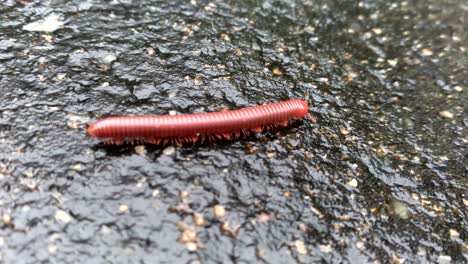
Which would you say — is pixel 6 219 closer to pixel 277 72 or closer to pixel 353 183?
pixel 353 183

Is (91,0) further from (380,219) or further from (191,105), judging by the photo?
(380,219)

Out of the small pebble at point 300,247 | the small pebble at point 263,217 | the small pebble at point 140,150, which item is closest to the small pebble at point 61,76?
the small pebble at point 140,150

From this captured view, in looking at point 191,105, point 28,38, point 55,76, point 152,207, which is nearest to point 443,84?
point 191,105

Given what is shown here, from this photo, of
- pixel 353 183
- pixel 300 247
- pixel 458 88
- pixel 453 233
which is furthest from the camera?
pixel 458 88

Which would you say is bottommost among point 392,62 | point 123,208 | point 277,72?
point 123,208

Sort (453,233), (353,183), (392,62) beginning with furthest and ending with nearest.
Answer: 1. (392,62)
2. (353,183)
3. (453,233)

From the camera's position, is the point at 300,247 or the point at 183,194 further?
the point at 183,194

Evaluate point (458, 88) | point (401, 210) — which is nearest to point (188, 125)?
point (401, 210)
